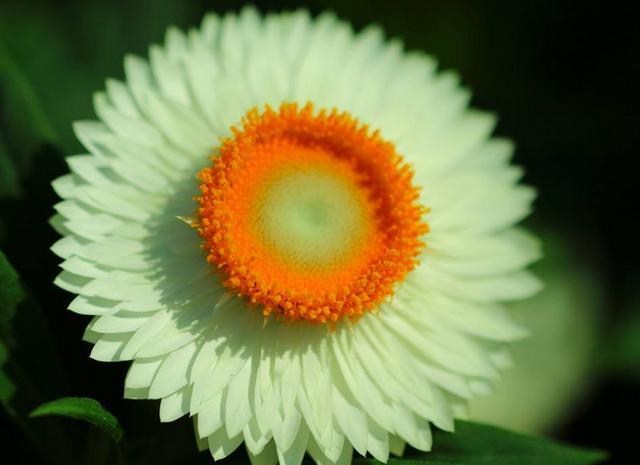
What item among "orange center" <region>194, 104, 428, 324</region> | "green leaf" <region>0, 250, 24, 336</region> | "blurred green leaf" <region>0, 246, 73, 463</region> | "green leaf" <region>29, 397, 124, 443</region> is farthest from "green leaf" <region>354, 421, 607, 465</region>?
"green leaf" <region>0, 250, 24, 336</region>

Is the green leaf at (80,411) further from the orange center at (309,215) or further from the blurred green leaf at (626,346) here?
the blurred green leaf at (626,346)

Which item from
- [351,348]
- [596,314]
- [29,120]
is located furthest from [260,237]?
[596,314]

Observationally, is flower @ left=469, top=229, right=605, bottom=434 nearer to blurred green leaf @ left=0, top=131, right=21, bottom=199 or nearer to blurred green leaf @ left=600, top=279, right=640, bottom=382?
blurred green leaf @ left=600, top=279, right=640, bottom=382

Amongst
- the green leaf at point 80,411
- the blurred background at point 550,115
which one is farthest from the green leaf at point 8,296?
the blurred background at point 550,115

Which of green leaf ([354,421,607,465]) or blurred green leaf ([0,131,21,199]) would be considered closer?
green leaf ([354,421,607,465])

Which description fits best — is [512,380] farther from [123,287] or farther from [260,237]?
[123,287]

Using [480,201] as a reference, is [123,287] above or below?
below

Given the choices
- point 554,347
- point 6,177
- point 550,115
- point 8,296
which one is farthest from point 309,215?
point 550,115
